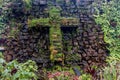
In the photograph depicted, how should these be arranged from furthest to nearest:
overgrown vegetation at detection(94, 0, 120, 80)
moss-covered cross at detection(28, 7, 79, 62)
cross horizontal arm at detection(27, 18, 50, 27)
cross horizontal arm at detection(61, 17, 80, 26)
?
overgrown vegetation at detection(94, 0, 120, 80)
cross horizontal arm at detection(61, 17, 80, 26)
cross horizontal arm at detection(27, 18, 50, 27)
moss-covered cross at detection(28, 7, 79, 62)

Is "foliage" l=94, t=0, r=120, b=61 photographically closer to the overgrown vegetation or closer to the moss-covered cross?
the overgrown vegetation

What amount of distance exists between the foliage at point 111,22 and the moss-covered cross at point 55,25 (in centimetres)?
89

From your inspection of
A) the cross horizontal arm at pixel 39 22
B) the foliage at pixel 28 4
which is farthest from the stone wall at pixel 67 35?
the cross horizontal arm at pixel 39 22

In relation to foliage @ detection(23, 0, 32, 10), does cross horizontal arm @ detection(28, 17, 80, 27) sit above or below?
below

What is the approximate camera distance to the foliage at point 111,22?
24.8 ft

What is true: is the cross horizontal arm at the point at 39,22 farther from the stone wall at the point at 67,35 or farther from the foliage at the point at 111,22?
the foliage at the point at 111,22

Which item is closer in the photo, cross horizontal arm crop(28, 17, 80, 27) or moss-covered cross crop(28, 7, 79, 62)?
moss-covered cross crop(28, 7, 79, 62)

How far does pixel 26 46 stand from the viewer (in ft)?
23.6

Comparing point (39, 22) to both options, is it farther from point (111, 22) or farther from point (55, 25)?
point (111, 22)

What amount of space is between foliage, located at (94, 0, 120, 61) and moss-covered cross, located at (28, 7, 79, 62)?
2.93ft

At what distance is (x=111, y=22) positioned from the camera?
7871 mm

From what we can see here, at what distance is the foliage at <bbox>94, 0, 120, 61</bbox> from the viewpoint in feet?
24.8

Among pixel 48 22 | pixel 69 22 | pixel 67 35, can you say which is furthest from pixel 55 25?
pixel 67 35

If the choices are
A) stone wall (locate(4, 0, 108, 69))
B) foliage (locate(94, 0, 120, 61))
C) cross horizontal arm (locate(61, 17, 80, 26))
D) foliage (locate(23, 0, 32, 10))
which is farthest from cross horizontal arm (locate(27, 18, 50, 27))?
foliage (locate(94, 0, 120, 61))
